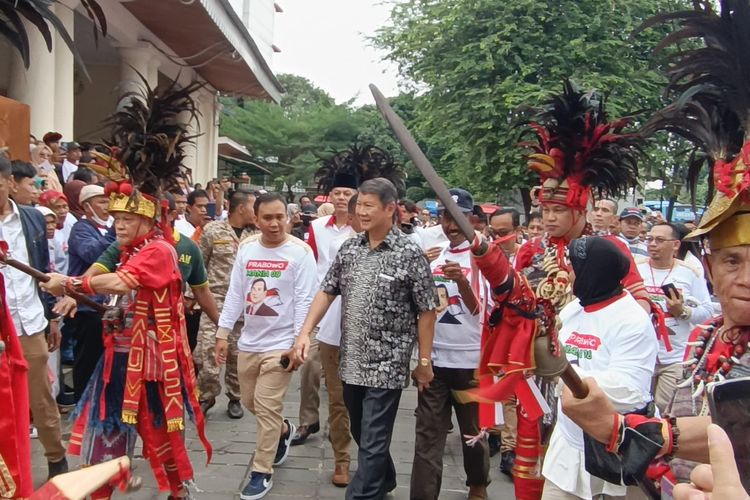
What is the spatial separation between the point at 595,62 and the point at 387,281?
17662 mm

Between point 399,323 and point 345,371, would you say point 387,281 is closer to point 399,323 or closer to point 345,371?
point 399,323

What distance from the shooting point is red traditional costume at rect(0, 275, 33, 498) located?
2.99m

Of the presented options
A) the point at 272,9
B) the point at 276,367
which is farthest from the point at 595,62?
the point at 276,367

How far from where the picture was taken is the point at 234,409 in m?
6.86

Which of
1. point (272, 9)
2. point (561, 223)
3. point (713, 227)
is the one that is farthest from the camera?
point (272, 9)

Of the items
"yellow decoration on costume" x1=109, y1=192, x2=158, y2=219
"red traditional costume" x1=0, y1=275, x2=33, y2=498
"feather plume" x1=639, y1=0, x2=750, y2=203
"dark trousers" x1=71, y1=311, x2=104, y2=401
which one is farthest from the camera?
"dark trousers" x1=71, y1=311, x2=104, y2=401

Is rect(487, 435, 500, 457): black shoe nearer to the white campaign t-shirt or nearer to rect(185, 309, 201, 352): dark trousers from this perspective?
the white campaign t-shirt

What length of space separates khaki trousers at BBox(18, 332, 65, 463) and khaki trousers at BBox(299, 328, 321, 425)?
6.90 feet

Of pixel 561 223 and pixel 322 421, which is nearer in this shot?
pixel 561 223

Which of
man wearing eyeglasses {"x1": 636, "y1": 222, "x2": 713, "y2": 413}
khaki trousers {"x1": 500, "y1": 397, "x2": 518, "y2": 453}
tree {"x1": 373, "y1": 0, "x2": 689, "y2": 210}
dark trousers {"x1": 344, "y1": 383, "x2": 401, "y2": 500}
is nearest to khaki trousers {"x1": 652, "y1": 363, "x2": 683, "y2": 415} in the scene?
man wearing eyeglasses {"x1": 636, "y1": 222, "x2": 713, "y2": 413}

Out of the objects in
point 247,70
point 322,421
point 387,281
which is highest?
point 247,70

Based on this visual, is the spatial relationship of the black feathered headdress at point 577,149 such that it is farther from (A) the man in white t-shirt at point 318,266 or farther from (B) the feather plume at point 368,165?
(B) the feather plume at point 368,165

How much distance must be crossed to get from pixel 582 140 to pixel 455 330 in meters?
1.62

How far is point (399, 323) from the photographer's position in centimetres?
453
